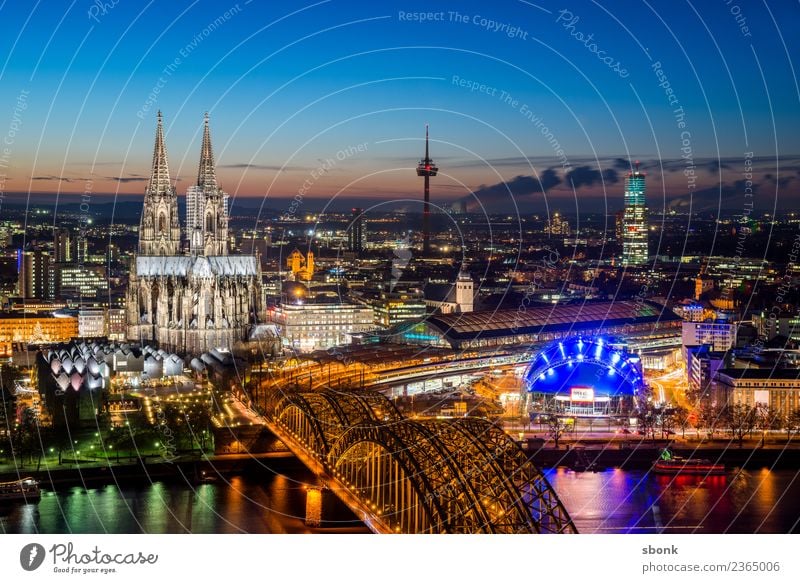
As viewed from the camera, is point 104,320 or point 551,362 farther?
point 104,320

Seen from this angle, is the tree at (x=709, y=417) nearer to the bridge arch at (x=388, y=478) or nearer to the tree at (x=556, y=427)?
the tree at (x=556, y=427)

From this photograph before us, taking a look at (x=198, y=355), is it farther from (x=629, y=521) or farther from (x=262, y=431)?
(x=629, y=521)

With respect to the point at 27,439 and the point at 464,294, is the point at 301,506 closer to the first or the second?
the point at 27,439

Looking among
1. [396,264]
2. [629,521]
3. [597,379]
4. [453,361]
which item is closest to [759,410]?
[597,379]

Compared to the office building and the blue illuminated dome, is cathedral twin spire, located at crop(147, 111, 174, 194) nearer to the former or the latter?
the office building

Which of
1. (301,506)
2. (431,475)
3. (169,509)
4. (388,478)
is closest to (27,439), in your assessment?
(169,509)

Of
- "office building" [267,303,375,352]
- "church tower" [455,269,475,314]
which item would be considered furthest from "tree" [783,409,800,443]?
"church tower" [455,269,475,314]

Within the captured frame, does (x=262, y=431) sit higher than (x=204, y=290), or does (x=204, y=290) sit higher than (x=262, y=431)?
(x=204, y=290)
